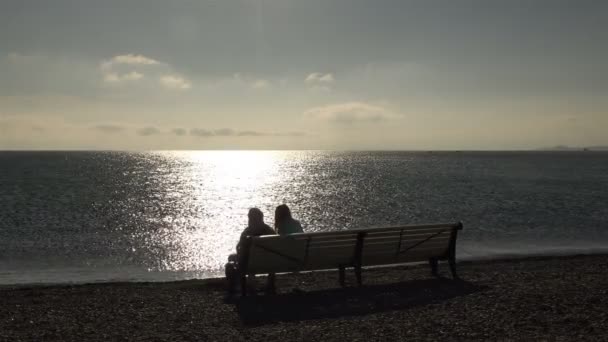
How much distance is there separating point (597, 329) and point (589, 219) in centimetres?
2495

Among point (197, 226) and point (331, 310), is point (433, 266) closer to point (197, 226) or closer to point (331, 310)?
point (331, 310)

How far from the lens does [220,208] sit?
140ft

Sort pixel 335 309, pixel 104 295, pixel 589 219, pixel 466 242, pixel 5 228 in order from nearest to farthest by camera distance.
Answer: pixel 335 309, pixel 104 295, pixel 466 242, pixel 5 228, pixel 589 219

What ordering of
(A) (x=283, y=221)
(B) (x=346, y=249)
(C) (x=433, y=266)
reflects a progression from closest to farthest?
(A) (x=283, y=221) → (B) (x=346, y=249) → (C) (x=433, y=266)

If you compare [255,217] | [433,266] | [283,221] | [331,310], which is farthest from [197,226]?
[331,310]

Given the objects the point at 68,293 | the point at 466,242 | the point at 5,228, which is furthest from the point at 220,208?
the point at 68,293

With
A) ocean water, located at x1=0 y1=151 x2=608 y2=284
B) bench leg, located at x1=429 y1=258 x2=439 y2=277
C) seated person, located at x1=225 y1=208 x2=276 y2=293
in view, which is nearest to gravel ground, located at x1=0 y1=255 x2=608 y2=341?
bench leg, located at x1=429 y1=258 x2=439 y2=277

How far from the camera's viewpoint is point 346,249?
A: 33.2 feet

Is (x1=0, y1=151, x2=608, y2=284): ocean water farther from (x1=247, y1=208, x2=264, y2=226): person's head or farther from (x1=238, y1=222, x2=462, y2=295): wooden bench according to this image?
(x1=238, y1=222, x2=462, y2=295): wooden bench

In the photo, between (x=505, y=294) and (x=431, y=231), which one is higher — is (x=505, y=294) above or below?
below

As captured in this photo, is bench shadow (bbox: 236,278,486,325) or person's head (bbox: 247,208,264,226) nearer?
bench shadow (bbox: 236,278,486,325)

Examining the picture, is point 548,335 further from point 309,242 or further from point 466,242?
point 466,242

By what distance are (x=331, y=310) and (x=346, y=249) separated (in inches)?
79.6

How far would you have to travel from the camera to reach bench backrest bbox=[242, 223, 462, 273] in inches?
366
